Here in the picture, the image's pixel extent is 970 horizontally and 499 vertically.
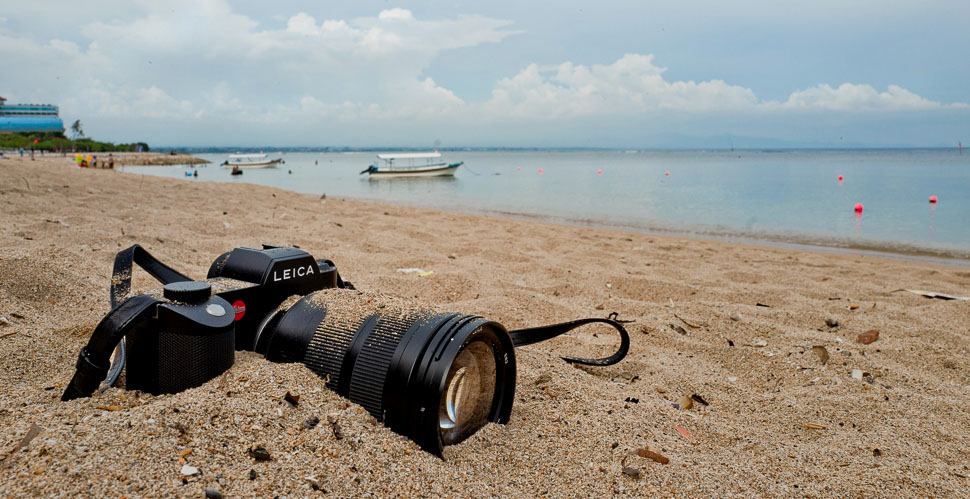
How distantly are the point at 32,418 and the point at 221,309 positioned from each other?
0.51 metres

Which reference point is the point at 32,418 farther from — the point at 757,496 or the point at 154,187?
the point at 154,187

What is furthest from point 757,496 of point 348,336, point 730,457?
point 348,336

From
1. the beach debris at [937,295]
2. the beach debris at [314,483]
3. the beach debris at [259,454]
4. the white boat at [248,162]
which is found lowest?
the beach debris at [937,295]

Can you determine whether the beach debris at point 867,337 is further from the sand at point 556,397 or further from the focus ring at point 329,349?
the focus ring at point 329,349

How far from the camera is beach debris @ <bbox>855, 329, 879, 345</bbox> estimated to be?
321 cm

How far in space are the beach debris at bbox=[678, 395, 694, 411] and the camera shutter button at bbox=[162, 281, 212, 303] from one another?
190cm

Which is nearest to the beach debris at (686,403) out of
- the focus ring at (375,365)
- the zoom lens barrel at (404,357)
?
the zoom lens barrel at (404,357)

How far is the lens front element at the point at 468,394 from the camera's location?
1551 mm

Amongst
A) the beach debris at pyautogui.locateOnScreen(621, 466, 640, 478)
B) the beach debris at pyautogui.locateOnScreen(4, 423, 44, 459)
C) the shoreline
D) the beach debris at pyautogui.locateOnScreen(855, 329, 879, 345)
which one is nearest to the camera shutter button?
the beach debris at pyautogui.locateOnScreen(4, 423, 44, 459)

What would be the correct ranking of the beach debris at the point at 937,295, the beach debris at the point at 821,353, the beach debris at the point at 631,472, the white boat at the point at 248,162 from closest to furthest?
the beach debris at the point at 631,472
the beach debris at the point at 821,353
the beach debris at the point at 937,295
the white boat at the point at 248,162

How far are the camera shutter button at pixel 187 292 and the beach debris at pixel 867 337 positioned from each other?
3.46 m

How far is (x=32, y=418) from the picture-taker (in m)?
1.37

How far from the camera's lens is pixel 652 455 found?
1.76 m

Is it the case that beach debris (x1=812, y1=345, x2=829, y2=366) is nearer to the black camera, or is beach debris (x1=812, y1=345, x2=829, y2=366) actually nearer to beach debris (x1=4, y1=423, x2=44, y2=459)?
→ the black camera
